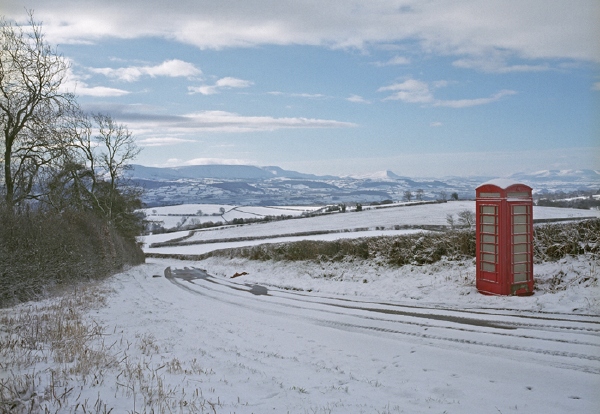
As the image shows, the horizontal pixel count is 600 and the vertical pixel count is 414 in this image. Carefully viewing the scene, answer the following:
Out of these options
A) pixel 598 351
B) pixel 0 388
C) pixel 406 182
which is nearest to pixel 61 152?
pixel 0 388

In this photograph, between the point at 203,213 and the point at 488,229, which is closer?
the point at 488,229

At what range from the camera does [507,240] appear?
11148mm

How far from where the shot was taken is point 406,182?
197 ft

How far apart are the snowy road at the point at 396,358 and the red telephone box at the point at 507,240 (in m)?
1.64

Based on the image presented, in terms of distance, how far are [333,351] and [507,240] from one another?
6053mm

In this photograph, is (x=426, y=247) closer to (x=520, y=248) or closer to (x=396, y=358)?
(x=520, y=248)

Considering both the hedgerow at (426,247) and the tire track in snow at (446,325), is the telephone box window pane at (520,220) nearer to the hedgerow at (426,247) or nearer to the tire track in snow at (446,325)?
the hedgerow at (426,247)

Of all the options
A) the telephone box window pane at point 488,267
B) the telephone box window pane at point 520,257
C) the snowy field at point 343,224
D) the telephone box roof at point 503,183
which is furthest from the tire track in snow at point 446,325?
the snowy field at point 343,224

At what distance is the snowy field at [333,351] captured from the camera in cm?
502

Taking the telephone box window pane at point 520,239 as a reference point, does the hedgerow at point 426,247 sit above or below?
below

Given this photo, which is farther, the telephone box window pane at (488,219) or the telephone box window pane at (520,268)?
the telephone box window pane at (488,219)

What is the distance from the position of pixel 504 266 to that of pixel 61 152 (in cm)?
1825

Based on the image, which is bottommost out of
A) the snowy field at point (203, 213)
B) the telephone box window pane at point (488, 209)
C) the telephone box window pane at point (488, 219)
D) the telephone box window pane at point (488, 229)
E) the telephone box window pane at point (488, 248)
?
the snowy field at point (203, 213)

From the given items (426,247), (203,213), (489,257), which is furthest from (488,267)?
(203,213)
